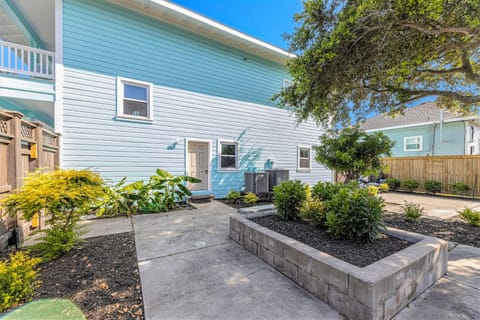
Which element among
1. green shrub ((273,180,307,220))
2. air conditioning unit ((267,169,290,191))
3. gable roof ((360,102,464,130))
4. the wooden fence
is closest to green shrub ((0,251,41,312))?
the wooden fence

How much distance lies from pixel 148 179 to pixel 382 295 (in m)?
6.47

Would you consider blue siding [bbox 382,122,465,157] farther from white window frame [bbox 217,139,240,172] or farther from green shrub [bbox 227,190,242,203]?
green shrub [bbox 227,190,242,203]

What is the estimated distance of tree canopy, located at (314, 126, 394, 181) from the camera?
181 inches

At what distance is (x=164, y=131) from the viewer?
6.75 m

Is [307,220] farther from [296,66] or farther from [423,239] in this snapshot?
[296,66]

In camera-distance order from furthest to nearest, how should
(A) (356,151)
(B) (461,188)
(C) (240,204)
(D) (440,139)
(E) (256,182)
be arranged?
1. (D) (440,139)
2. (B) (461,188)
3. (E) (256,182)
4. (C) (240,204)
5. (A) (356,151)

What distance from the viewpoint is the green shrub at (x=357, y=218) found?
2652mm

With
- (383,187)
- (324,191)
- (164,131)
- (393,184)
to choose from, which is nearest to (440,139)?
(393,184)

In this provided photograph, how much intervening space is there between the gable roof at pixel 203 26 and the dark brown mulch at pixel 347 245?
4.79 m

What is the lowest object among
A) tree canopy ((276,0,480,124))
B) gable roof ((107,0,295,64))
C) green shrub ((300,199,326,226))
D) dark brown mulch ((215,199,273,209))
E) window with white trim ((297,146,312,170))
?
dark brown mulch ((215,199,273,209))

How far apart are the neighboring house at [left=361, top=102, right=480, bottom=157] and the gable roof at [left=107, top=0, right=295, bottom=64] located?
762 centimetres

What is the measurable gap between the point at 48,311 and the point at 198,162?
588 centimetres

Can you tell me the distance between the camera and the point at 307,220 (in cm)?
361

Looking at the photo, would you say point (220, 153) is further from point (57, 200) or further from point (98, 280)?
point (98, 280)
